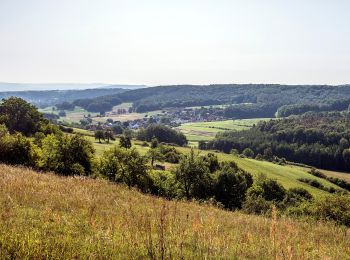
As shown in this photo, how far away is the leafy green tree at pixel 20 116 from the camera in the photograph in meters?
99.2

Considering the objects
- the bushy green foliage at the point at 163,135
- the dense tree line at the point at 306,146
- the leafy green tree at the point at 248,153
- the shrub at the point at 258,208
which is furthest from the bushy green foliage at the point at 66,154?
the leafy green tree at the point at 248,153

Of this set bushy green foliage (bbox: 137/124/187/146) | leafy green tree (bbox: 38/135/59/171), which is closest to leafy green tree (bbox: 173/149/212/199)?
leafy green tree (bbox: 38/135/59/171)

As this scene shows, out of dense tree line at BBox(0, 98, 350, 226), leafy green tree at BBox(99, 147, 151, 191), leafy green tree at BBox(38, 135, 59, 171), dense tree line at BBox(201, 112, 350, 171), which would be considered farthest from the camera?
dense tree line at BBox(201, 112, 350, 171)

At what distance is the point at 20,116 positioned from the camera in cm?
10288

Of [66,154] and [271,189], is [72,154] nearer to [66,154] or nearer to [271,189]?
[66,154]

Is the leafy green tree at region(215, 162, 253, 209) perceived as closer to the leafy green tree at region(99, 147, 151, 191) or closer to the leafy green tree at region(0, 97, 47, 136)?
the leafy green tree at region(99, 147, 151, 191)

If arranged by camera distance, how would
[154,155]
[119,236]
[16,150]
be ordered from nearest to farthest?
[119,236] < [16,150] < [154,155]

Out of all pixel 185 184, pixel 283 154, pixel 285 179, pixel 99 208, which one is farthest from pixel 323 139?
pixel 99 208

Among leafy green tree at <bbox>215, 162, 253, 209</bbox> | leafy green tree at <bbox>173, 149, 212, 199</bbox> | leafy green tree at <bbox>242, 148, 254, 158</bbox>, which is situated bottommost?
leafy green tree at <bbox>242, 148, 254, 158</bbox>

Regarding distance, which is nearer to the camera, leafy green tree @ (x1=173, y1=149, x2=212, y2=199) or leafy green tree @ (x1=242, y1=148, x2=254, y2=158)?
leafy green tree @ (x1=173, y1=149, x2=212, y2=199)

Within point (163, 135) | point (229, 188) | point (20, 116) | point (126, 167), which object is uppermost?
point (20, 116)

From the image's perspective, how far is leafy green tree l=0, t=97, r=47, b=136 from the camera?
99250mm

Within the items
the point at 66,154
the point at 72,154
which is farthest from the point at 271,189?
the point at 66,154

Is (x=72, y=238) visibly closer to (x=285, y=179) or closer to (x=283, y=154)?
(x=285, y=179)
